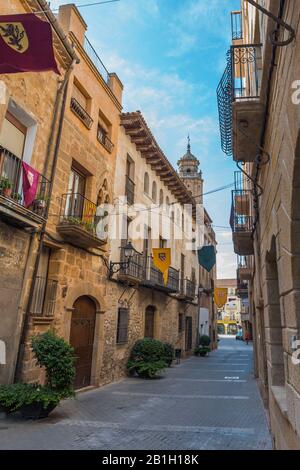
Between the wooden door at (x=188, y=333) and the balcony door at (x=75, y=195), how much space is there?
1456 cm

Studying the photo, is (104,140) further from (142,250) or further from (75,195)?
(142,250)

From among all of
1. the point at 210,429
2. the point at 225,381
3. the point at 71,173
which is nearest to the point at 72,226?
the point at 71,173

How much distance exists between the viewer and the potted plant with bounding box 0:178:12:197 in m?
6.80

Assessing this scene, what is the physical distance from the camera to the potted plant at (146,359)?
12984mm

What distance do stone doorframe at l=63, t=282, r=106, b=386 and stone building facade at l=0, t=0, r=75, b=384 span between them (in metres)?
1.84

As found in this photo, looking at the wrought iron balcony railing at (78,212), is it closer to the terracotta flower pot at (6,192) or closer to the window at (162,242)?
the terracotta flower pot at (6,192)

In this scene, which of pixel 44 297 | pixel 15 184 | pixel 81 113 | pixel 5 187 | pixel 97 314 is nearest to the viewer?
pixel 5 187

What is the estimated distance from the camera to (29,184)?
7727mm

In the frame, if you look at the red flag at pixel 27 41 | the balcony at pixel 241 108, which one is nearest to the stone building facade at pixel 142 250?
the balcony at pixel 241 108

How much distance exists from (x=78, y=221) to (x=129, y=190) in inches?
209

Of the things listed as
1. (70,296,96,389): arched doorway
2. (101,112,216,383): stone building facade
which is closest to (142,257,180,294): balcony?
(101,112,216,383): stone building facade

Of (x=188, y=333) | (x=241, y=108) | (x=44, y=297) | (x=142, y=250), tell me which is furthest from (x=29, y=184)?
(x=188, y=333)
